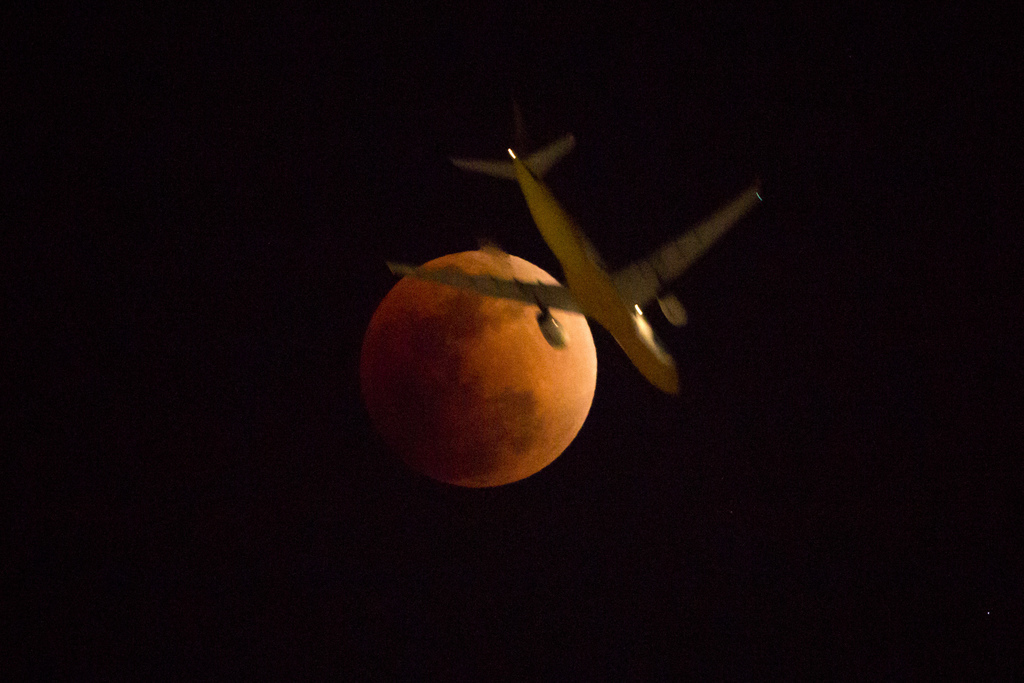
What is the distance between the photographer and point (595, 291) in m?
1.47

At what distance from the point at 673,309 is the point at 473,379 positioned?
0.62 m

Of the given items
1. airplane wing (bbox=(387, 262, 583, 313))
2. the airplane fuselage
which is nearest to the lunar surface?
airplane wing (bbox=(387, 262, 583, 313))

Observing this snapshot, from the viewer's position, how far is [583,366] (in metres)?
2.15

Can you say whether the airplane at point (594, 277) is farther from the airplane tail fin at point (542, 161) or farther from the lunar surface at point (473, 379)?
the lunar surface at point (473, 379)

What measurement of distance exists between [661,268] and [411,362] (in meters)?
0.79

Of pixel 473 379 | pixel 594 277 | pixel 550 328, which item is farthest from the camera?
pixel 473 379

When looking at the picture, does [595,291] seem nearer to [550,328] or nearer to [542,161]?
[550,328]

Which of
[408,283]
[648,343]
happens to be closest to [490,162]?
[408,283]

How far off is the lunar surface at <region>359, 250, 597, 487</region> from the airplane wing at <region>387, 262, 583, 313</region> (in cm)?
18

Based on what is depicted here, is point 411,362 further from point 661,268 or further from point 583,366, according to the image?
point 661,268

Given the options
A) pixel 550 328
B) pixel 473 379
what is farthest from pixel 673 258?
pixel 473 379

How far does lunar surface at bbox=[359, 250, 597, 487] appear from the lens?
1.98 meters

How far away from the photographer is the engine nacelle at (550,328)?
1.74m

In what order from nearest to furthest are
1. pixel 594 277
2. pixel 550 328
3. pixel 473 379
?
pixel 594 277
pixel 550 328
pixel 473 379
